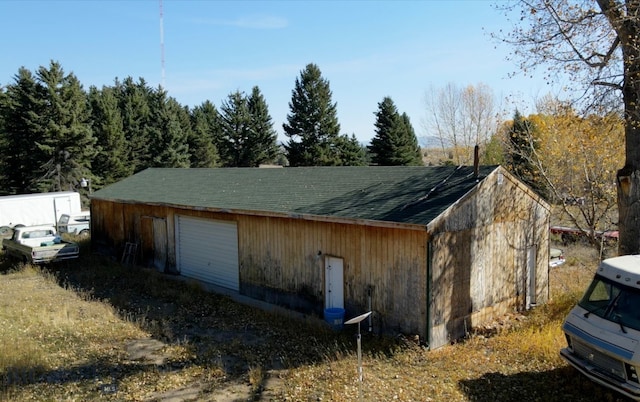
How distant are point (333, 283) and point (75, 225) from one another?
75.1 ft

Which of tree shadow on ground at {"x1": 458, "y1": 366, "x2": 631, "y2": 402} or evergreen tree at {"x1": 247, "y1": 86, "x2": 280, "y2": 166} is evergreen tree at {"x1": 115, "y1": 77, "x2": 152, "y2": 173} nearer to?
evergreen tree at {"x1": 247, "y1": 86, "x2": 280, "y2": 166}

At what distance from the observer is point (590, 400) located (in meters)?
7.90

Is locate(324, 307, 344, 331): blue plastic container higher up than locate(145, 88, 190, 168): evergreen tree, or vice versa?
locate(145, 88, 190, 168): evergreen tree

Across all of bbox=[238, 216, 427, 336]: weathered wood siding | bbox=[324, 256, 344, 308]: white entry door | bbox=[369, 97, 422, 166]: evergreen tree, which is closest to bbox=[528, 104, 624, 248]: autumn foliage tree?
bbox=[238, 216, 427, 336]: weathered wood siding

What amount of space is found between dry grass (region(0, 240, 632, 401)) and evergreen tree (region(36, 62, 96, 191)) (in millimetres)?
28626

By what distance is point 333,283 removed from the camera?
12.5 metres

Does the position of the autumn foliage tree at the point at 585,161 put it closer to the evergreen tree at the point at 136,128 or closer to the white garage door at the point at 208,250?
the white garage door at the point at 208,250

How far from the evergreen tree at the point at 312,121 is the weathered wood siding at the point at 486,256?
109 ft

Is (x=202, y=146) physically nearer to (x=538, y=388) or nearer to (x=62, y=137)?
(x=62, y=137)

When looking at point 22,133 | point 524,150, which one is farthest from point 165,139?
point 524,150

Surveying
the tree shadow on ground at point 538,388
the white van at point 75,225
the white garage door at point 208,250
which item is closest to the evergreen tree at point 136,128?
the white van at point 75,225

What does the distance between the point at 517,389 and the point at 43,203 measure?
109 ft

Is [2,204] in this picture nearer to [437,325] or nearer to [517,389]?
[437,325]

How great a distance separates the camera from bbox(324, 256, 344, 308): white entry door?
1234cm
